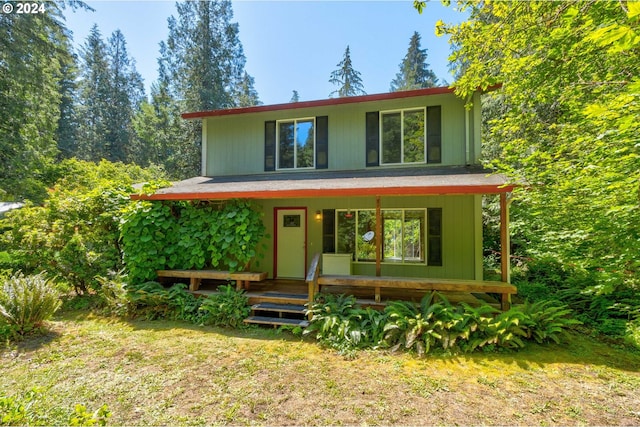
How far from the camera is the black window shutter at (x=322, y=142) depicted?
821cm

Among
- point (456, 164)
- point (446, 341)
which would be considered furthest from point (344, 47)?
point (446, 341)

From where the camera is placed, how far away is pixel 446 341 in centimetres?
439

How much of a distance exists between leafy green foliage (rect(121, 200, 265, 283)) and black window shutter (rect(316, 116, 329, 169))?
2782mm

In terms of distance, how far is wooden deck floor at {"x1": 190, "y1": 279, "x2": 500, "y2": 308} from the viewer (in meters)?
5.67

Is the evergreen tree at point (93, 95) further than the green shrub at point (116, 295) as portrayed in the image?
Yes

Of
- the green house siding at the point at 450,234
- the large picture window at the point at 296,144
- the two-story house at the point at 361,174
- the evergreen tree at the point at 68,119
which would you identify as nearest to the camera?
the green house siding at the point at 450,234

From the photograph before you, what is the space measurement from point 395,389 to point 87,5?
1826 centimetres

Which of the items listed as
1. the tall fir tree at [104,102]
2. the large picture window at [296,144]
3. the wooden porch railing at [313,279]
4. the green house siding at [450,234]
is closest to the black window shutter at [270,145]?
the large picture window at [296,144]

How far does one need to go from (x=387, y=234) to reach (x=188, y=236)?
16.8 feet

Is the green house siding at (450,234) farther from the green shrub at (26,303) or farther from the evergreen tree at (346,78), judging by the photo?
the evergreen tree at (346,78)

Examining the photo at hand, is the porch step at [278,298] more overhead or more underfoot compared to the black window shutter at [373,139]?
more underfoot

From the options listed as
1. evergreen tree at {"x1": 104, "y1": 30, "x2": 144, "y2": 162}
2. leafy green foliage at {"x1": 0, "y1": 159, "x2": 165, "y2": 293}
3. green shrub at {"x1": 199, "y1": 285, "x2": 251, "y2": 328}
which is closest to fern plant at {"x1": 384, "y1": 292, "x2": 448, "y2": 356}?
green shrub at {"x1": 199, "y1": 285, "x2": 251, "y2": 328}

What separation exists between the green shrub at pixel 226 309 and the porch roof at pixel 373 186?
2.14 m

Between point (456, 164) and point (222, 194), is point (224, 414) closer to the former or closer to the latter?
point (222, 194)
